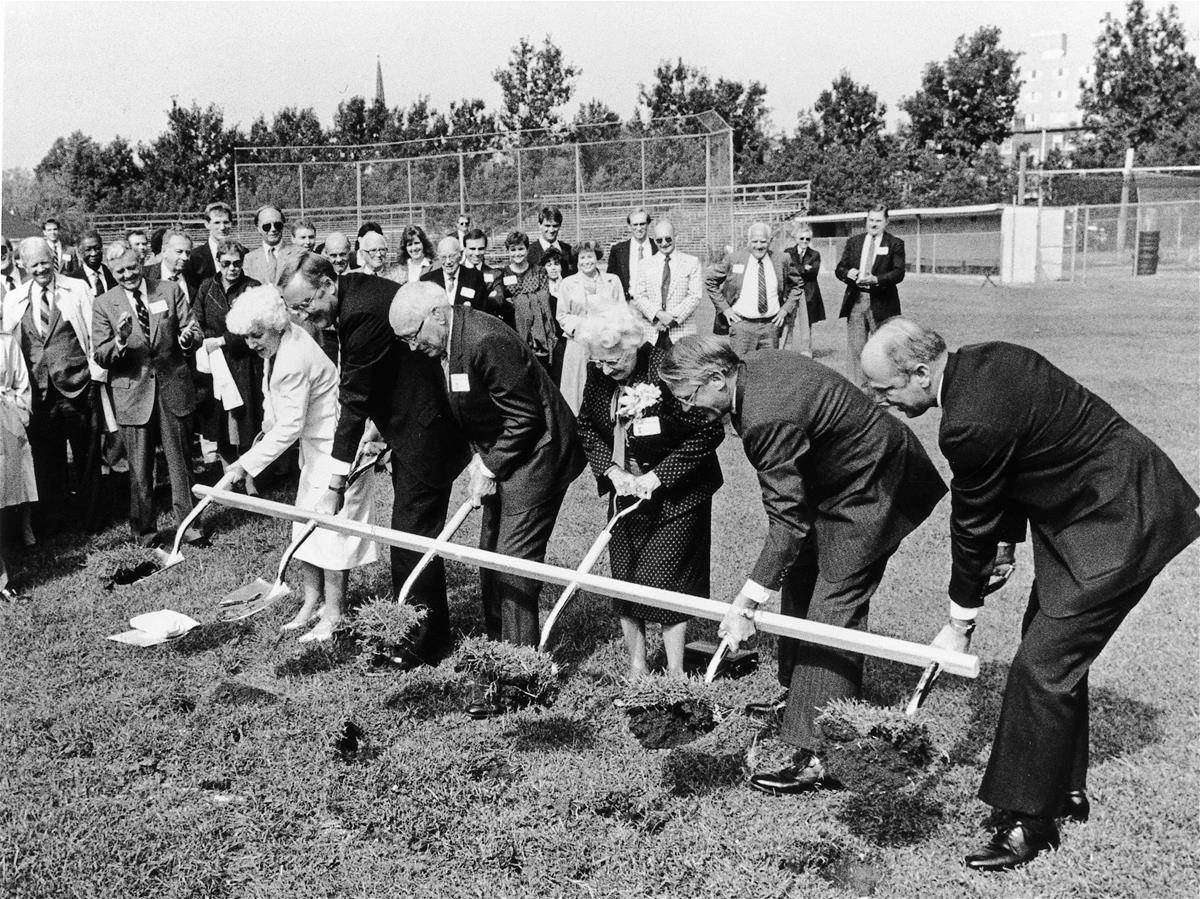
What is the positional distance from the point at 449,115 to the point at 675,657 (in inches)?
1461

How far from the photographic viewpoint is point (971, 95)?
55.6 m

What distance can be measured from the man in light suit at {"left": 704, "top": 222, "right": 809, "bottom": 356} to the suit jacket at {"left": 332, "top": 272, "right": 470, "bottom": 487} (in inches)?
257

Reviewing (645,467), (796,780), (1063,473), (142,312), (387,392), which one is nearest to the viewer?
(1063,473)

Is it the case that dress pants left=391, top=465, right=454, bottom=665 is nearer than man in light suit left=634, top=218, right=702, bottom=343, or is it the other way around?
dress pants left=391, top=465, right=454, bottom=665

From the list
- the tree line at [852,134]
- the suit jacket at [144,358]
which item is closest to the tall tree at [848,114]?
the tree line at [852,134]

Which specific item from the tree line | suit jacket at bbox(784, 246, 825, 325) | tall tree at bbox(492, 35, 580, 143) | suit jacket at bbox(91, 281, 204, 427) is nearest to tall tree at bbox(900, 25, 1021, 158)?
the tree line

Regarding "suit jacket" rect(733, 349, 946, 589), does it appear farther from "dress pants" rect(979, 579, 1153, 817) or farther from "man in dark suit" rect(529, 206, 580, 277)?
"man in dark suit" rect(529, 206, 580, 277)

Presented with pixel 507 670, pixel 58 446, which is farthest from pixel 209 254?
pixel 507 670

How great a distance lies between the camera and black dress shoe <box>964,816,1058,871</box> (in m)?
4.02

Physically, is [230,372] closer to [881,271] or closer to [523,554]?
[523,554]

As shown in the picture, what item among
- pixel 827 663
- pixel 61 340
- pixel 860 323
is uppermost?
pixel 61 340

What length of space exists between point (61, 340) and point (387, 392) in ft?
13.1

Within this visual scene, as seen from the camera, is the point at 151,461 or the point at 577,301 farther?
the point at 577,301

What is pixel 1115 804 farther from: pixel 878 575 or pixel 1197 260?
pixel 1197 260
